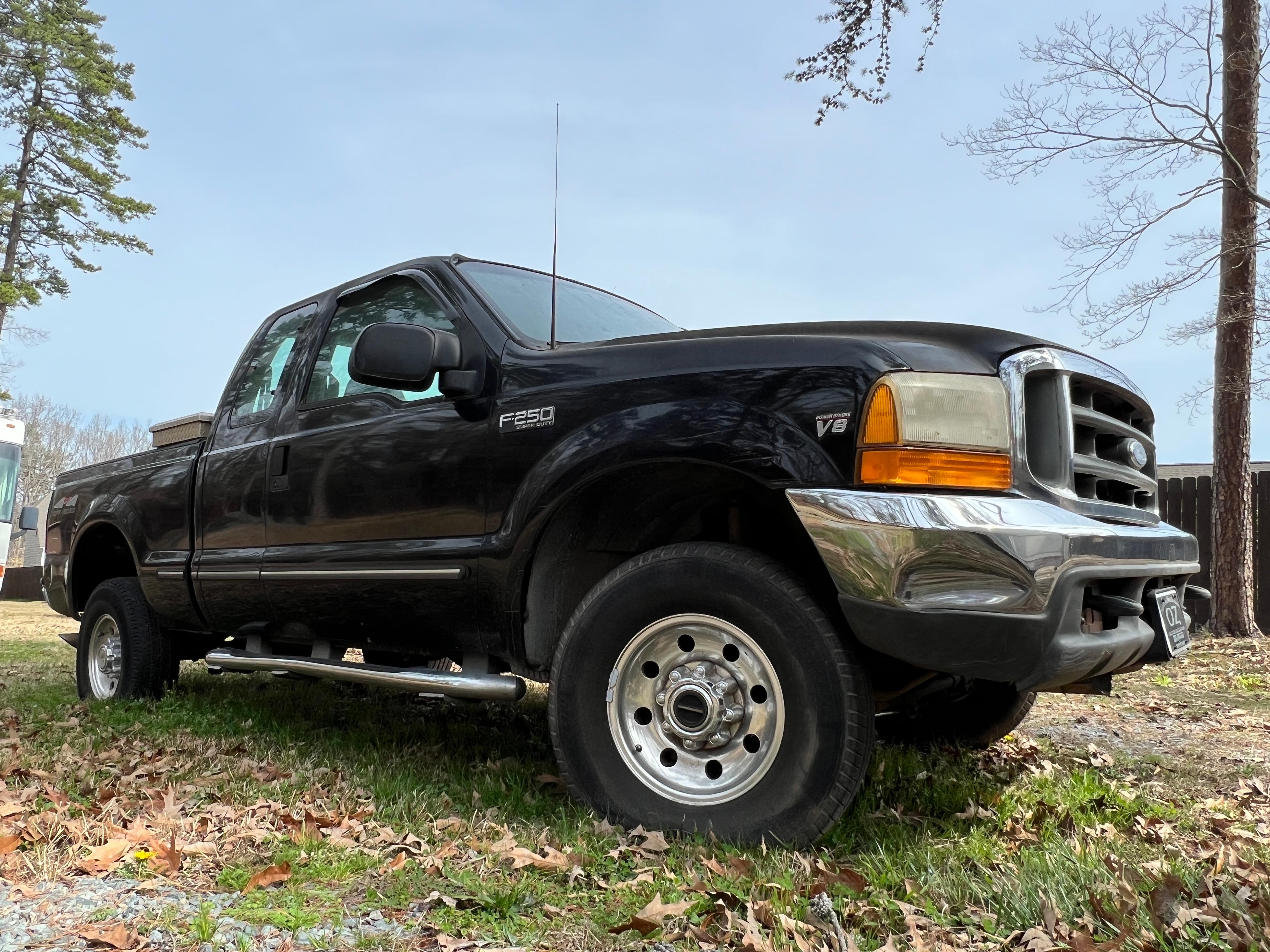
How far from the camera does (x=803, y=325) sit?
3.31m

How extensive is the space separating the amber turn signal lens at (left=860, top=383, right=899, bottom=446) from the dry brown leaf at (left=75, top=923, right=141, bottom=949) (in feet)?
7.45

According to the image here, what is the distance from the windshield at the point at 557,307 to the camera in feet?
13.5

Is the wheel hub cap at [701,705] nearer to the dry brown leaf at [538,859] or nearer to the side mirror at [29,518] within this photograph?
the dry brown leaf at [538,859]

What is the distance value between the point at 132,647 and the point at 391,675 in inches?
107

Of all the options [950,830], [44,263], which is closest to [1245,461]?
[950,830]

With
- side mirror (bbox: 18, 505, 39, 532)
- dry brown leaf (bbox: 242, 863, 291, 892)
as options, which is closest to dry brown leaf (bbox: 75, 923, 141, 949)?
dry brown leaf (bbox: 242, 863, 291, 892)

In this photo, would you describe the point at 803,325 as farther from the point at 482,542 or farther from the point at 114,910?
the point at 114,910

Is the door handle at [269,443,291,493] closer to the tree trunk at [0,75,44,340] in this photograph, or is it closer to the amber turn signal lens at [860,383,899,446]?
the amber turn signal lens at [860,383,899,446]

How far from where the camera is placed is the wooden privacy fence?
11.1m

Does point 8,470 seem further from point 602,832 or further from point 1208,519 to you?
point 1208,519

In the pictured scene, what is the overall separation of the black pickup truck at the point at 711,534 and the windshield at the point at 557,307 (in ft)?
0.07

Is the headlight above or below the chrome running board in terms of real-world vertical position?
above

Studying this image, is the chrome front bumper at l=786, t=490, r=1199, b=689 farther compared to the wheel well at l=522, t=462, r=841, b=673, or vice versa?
the wheel well at l=522, t=462, r=841, b=673

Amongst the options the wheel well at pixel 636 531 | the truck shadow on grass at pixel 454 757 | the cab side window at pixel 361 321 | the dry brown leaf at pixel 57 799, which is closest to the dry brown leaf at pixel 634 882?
the truck shadow on grass at pixel 454 757
